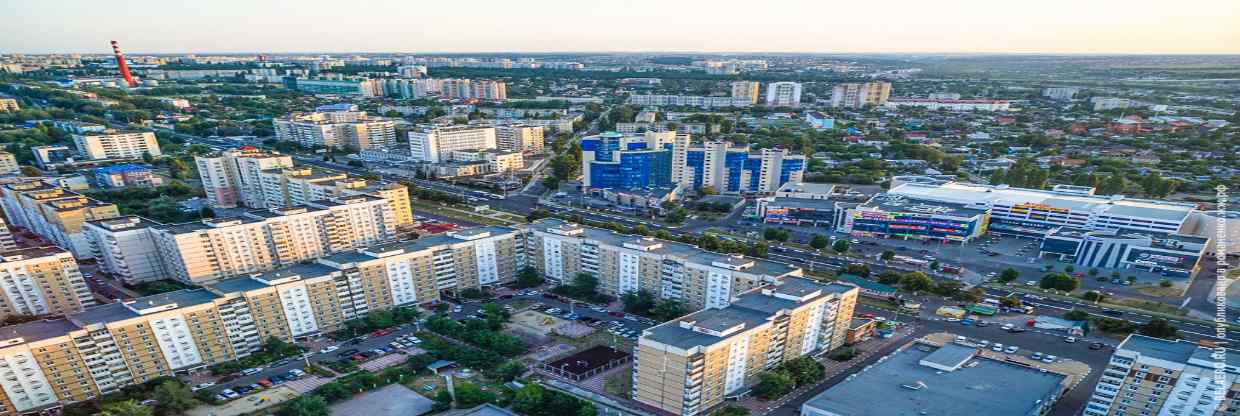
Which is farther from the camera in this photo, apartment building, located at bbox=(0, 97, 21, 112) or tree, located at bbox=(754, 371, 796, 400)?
apartment building, located at bbox=(0, 97, 21, 112)

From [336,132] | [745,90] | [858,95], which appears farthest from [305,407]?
[858,95]

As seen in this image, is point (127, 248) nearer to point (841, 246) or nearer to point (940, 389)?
point (940, 389)

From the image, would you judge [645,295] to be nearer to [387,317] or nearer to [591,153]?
[387,317]

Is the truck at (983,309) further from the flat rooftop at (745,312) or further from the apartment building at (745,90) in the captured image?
the apartment building at (745,90)

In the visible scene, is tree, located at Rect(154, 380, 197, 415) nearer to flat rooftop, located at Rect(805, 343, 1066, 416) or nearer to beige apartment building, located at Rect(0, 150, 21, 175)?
flat rooftop, located at Rect(805, 343, 1066, 416)

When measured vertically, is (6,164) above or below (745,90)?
below

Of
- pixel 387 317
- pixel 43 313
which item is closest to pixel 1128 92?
pixel 387 317

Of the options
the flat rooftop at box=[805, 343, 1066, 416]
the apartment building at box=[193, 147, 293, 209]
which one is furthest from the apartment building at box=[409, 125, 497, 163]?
the flat rooftop at box=[805, 343, 1066, 416]

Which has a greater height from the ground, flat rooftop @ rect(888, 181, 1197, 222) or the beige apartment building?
flat rooftop @ rect(888, 181, 1197, 222)
